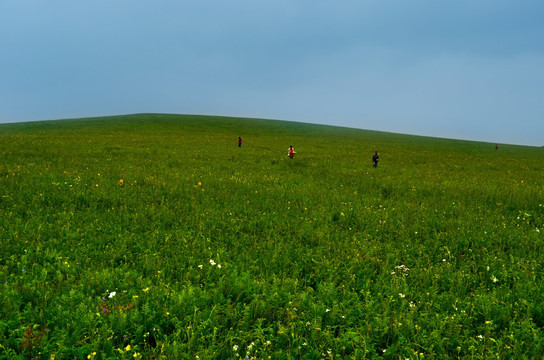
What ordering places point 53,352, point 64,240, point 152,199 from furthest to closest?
point 152,199 → point 64,240 → point 53,352

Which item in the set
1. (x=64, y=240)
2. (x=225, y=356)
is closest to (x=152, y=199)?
(x=64, y=240)

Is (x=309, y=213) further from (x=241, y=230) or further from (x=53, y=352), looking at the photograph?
(x=53, y=352)

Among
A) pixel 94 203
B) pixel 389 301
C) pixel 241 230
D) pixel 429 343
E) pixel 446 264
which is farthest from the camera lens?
pixel 94 203

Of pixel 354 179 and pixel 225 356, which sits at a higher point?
pixel 354 179

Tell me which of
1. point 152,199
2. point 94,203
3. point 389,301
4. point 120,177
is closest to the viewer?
point 389,301

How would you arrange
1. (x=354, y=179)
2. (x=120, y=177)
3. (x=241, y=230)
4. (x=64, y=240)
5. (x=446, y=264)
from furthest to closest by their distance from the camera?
(x=354, y=179) → (x=120, y=177) → (x=241, y=230) → (x=64, y=240) → (x=446, y=264)

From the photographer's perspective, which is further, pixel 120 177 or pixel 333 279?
pixel 120 177

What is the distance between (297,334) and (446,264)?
3662 millimetres

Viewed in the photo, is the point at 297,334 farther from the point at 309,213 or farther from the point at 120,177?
the point at 120,177

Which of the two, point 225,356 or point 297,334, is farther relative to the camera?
point 297,334

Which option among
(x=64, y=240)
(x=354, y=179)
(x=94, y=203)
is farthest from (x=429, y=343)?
(x=354, y=179)

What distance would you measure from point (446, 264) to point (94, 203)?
30.6ft

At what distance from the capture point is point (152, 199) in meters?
8.99

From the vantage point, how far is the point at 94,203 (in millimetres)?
8180
